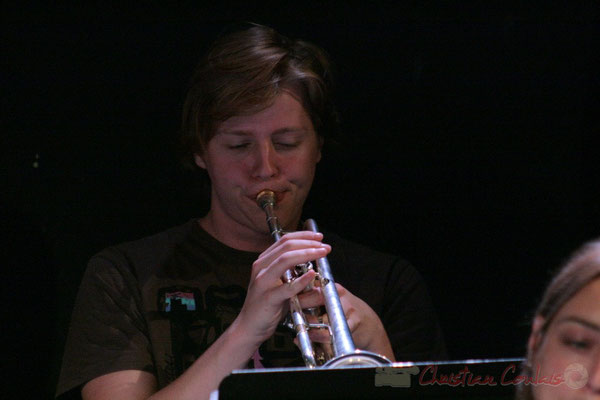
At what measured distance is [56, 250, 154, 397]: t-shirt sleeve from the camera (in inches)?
69.7

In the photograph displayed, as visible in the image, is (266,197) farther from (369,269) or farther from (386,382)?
(386,382)

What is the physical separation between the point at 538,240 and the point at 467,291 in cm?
28

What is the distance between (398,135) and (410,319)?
0.65m

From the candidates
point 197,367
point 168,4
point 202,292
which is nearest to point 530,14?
point 168,4

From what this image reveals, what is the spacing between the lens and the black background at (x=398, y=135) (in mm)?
2186

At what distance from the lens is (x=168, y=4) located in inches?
87.9

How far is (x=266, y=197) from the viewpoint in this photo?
191 centimetres

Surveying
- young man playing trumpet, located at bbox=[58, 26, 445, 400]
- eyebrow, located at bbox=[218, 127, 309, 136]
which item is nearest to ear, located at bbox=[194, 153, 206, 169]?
young man playing trumpet, located at bbox=[58, 26, 445, 400]

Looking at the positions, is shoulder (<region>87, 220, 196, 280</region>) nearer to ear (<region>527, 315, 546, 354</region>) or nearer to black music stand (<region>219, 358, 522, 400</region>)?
black music stand (<region>219, 358, 522, 400</region>)

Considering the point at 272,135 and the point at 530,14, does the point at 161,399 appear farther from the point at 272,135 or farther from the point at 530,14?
the point at 530,14

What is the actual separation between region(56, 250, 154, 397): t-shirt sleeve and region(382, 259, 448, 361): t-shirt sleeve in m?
0.65

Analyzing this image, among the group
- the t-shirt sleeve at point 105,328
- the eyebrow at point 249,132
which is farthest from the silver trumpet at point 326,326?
the t-shirt sleeve at point 105,328

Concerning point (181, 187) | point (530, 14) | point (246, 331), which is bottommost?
point (246, 331)
